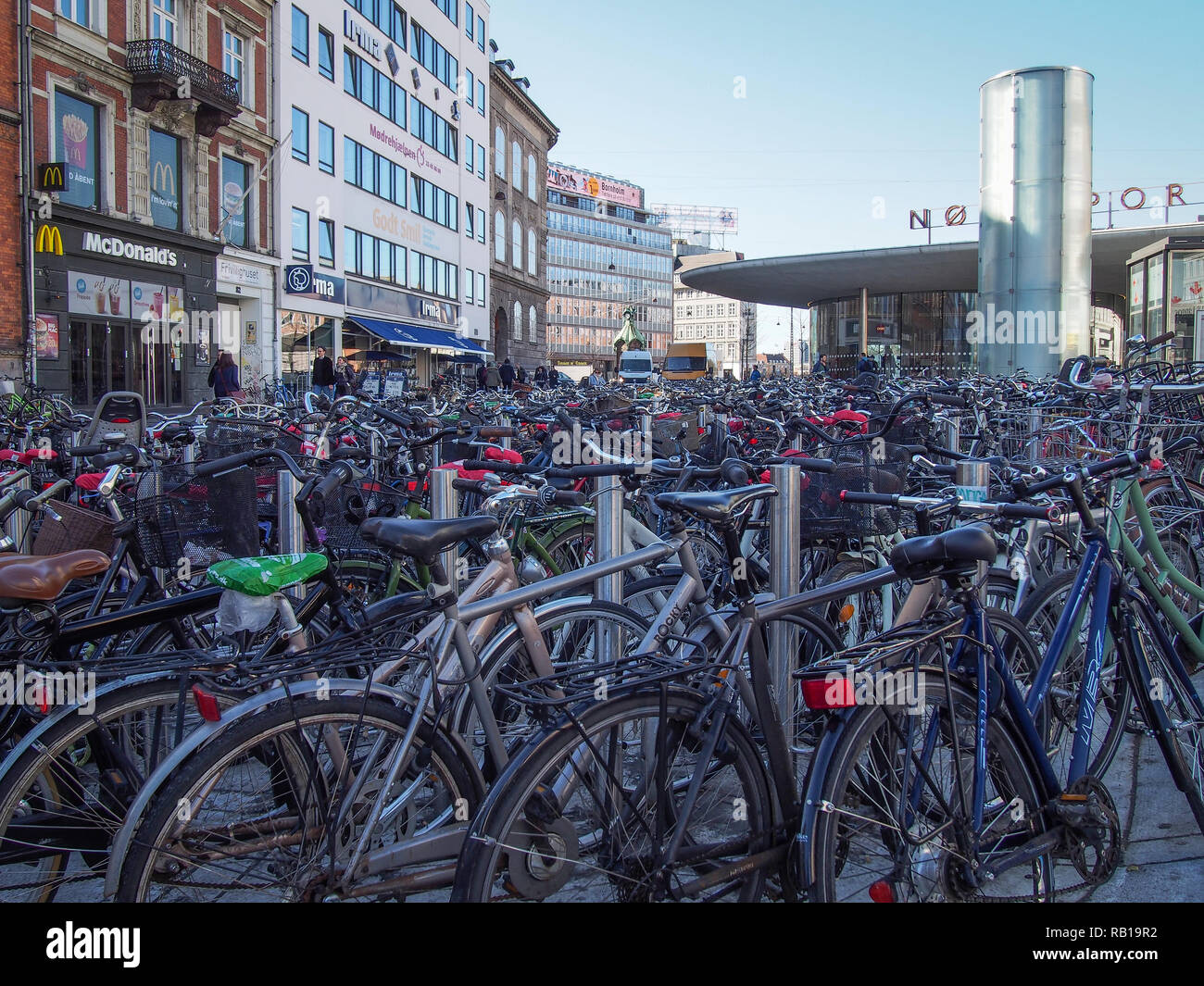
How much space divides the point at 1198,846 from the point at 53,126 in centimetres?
2164

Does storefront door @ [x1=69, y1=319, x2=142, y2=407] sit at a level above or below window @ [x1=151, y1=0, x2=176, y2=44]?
below

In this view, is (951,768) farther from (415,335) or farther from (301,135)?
(415,335)

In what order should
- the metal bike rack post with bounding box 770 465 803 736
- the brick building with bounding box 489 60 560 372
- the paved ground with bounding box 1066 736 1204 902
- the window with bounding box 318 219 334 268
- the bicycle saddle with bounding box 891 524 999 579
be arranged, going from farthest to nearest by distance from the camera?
the brick building with bounding box 489 60 560 372 < the window with bounding box 318 219 334 268 < the metal bike rack post with bounding box 770 465 803 736 < the paved ground with bounding box 1066 736 1204 902 < the bicycle saddle with bounding box 891 524 999 579

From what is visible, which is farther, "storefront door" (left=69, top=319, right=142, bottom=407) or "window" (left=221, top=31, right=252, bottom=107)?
"window" (left=221, top=31, right=252, bottom=107)

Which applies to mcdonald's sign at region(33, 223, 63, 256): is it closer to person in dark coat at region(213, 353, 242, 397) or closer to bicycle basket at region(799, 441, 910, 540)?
person in dark coat at region(213, 353, 242, 397)

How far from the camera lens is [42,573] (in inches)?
97.4

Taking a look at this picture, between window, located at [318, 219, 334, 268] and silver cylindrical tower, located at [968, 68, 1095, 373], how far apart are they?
19215mm

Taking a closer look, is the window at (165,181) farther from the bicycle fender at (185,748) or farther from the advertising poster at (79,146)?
the bicycle fender at (185,748)

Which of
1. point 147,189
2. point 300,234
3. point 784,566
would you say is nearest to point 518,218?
point 300,234

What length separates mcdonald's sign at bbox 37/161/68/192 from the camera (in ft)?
59.5

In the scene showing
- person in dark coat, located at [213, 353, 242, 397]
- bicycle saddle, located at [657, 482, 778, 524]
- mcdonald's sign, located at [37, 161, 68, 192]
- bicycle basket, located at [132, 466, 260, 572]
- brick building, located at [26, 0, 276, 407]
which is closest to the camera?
bicycle saddle, located at [657, 482, 778, 524]

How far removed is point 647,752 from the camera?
236 centimetres

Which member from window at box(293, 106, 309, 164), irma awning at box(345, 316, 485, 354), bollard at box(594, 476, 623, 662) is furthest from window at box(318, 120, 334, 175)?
bollard at box(594, 476, 623, 662)
